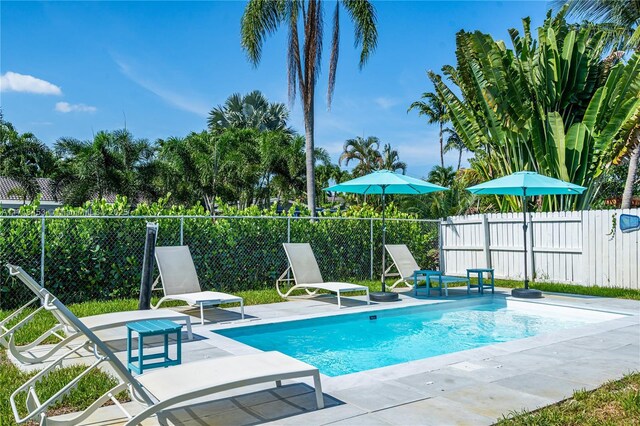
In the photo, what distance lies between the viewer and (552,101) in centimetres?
1445

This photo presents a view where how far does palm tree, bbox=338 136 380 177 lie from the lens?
48.6 metres

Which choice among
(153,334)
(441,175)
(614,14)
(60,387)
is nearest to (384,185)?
(153,334)

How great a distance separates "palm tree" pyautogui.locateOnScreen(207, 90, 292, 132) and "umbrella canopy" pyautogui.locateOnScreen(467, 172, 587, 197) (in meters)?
34.0

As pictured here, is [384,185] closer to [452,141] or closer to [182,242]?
[182,242]

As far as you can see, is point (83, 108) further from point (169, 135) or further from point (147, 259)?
point (147, 259)

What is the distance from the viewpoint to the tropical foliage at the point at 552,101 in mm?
13484

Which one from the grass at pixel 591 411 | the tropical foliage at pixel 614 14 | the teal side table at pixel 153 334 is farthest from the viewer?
the tropical foliage at pixel 614 14

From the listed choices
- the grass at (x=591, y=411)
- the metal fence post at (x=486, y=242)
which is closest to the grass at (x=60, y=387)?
the grass at (x=591, y=411)

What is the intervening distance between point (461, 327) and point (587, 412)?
5.03 meters

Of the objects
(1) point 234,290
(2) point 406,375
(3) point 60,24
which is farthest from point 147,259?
(3) point 60,24

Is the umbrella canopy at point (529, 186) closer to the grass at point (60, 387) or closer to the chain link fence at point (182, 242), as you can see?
A: the chain link fence at point (182, 242)

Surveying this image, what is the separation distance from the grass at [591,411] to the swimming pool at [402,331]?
8.93 ft

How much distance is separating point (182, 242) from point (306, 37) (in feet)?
25.4

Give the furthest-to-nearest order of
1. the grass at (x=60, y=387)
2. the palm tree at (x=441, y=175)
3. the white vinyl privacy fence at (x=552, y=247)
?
the palm tree at (x=441, y=175), the white vinyl privacy fence at (x=552, y=247), the grass at (x=60, y=387)
